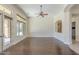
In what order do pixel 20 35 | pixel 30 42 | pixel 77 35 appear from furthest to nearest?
pixel 77 35 < pixel 30 42 < pixel 20 35

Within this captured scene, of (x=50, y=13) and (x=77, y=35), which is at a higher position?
(x=50, y=13)

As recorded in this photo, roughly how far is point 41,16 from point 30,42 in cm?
107

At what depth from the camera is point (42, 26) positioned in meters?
5.00

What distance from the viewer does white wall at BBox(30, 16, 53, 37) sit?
4957 mm

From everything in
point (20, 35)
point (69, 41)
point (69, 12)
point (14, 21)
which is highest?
point (69, 12)

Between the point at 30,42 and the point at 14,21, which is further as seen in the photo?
the point at 30,42

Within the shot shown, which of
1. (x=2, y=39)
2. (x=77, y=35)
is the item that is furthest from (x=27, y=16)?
(x=77, y=35)

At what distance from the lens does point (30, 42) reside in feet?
17.7

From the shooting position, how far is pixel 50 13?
16.1ft

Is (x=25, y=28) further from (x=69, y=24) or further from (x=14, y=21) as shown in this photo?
(x=69, y=24)

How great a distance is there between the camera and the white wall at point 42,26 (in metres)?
4.96
